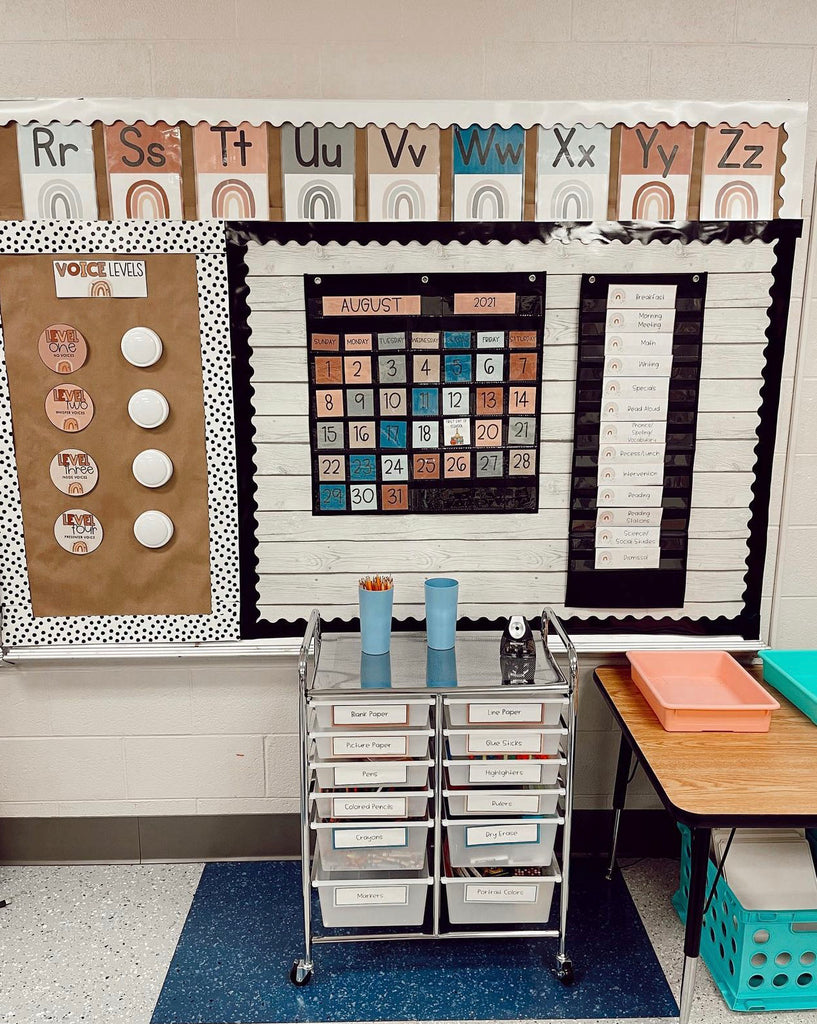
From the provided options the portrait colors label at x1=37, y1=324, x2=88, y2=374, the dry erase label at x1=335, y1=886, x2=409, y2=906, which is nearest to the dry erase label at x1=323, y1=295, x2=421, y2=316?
the portrait colors label at x1=37, y1=324, x2=88, y2=374

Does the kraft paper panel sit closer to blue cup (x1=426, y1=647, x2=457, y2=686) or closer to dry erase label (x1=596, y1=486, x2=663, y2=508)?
blue cup (x1=426, y1=647, x2=457, y2=686)

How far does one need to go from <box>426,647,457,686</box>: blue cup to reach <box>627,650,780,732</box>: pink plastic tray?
21.2 inches

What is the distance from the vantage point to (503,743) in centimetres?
194

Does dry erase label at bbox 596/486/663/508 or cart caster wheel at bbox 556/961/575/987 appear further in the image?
dry erase label at bbox 596/486/663/508

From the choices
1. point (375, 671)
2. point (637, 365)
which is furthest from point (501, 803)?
point (637, 365)

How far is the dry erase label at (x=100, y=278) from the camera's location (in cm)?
212

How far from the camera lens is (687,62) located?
2.08m

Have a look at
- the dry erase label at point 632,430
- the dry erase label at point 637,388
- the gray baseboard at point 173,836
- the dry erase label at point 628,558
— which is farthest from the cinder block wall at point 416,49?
the gray baseboard at point 173,836

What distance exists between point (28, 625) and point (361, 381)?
126 cm

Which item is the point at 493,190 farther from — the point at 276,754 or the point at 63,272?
the point at 276,754

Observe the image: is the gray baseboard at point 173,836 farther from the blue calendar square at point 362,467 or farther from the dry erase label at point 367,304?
the dry erase label at point 367,304

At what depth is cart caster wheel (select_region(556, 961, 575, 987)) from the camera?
2.00m

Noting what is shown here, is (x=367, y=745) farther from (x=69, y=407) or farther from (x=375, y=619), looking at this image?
(x=69, y=407)

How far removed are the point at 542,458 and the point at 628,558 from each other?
40 cm
